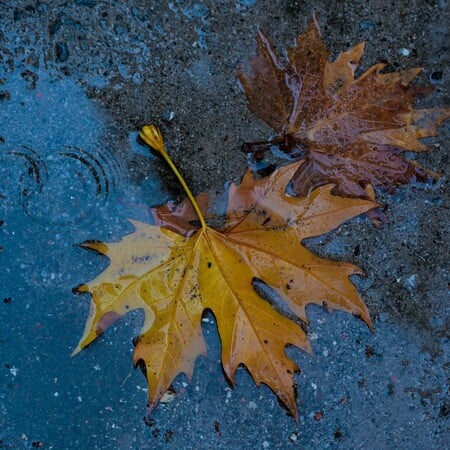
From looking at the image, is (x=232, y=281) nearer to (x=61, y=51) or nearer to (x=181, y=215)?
(x=181, y=215)

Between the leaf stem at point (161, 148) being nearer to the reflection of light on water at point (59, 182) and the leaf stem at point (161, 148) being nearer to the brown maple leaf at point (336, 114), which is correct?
the reflection of light on water at point (59, 182)

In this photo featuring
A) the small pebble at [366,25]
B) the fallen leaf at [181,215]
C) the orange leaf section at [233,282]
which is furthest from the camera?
the small pebble at [366,25]

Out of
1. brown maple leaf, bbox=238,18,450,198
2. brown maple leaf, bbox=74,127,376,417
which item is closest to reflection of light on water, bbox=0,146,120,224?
brown maple leaf, bbox=74,127,376,417

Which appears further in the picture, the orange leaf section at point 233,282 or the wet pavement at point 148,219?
the wet pavement at point 148,219

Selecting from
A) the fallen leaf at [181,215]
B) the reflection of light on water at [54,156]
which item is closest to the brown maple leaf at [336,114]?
the fallen leaf at [181,215]

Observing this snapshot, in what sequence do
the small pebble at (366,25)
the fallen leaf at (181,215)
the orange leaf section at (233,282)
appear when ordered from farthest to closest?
the small pebble at (366,25), the fallen leaf at (181,215), the orange leaf section at (233,282)

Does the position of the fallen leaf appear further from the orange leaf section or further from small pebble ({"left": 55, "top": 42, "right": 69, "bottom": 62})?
small pebble ({"left": 55, "top": 42, "right": 69, "bottom": 62})

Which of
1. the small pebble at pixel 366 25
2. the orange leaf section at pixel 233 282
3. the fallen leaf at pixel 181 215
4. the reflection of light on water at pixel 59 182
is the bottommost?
the orange leaf section at pixel 233 282

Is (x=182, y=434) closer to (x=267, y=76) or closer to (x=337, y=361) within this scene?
(x=337, y=361)
